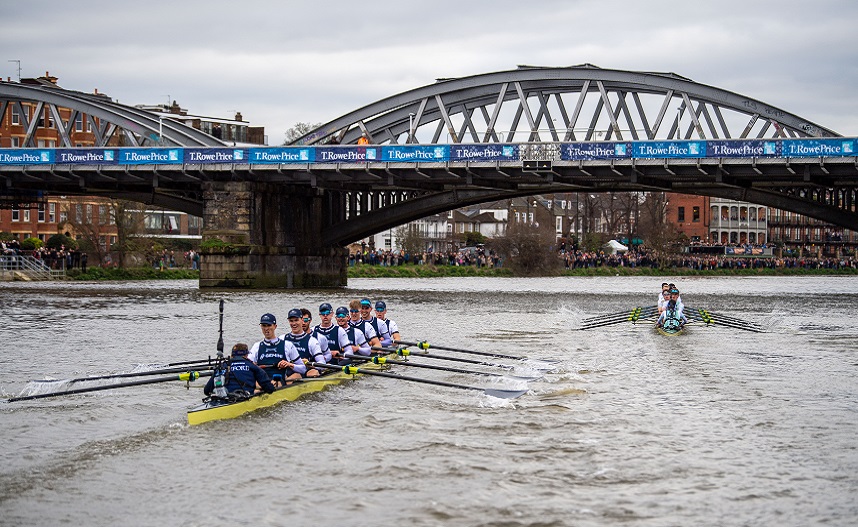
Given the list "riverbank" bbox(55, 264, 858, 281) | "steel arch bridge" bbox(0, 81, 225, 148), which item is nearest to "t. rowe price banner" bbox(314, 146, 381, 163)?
"steel arch bridge" bbox(0, 81, 225, 148)

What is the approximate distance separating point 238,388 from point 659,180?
39.7m

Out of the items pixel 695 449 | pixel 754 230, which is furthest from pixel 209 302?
pixel 754 230

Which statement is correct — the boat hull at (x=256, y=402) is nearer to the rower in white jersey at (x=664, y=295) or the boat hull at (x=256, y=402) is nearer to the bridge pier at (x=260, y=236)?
the rower in white jersey at (x=664, y=295)

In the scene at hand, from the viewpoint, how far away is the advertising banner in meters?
54.7

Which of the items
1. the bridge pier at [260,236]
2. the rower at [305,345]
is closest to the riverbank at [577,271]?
the bridge pier at [260,236]

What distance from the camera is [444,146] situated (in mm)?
51469

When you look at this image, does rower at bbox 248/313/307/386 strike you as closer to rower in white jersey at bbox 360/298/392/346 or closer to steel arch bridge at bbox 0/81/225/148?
rower in white jersey at bbox 360/298/392/346

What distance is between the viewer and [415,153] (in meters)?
52.2

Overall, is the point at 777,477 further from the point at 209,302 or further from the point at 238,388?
the point at 209,302

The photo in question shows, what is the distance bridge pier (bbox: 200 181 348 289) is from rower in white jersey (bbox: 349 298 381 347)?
3376 centimetres

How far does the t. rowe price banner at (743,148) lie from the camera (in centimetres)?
4691

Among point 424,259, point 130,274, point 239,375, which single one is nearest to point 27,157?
point 130,274

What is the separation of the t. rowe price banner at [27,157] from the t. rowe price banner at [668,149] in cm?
3073

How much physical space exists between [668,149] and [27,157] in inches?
1322
